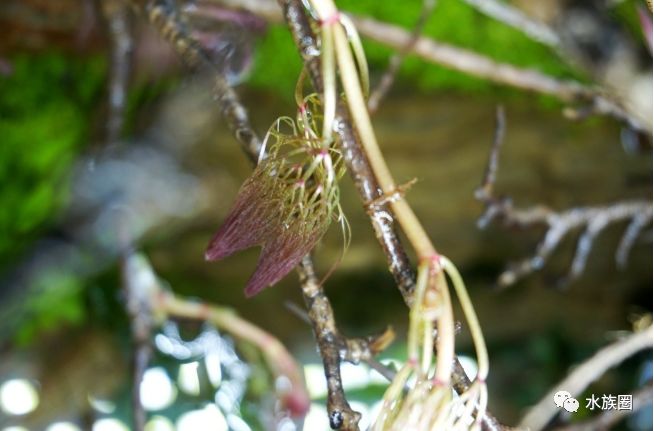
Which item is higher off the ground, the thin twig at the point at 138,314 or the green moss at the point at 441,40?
the green moss at the point at 441,40

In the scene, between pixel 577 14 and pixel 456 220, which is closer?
pixel 577 14

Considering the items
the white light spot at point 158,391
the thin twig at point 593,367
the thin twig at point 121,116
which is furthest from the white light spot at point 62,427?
the thin twig at point 593,367

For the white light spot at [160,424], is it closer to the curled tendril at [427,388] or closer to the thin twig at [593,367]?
the thin twig at [593,367]

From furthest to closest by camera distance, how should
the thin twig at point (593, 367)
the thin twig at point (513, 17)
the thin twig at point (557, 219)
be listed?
the thin twig at point (513, 17)
the thin twig at point (557, 219)
the thin twig at point (593, 367)

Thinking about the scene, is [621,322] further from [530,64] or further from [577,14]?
[577,14]

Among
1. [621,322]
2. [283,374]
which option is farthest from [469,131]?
[283,374]

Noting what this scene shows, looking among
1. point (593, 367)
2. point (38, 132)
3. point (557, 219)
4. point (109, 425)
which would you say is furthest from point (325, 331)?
point (38, 132)
